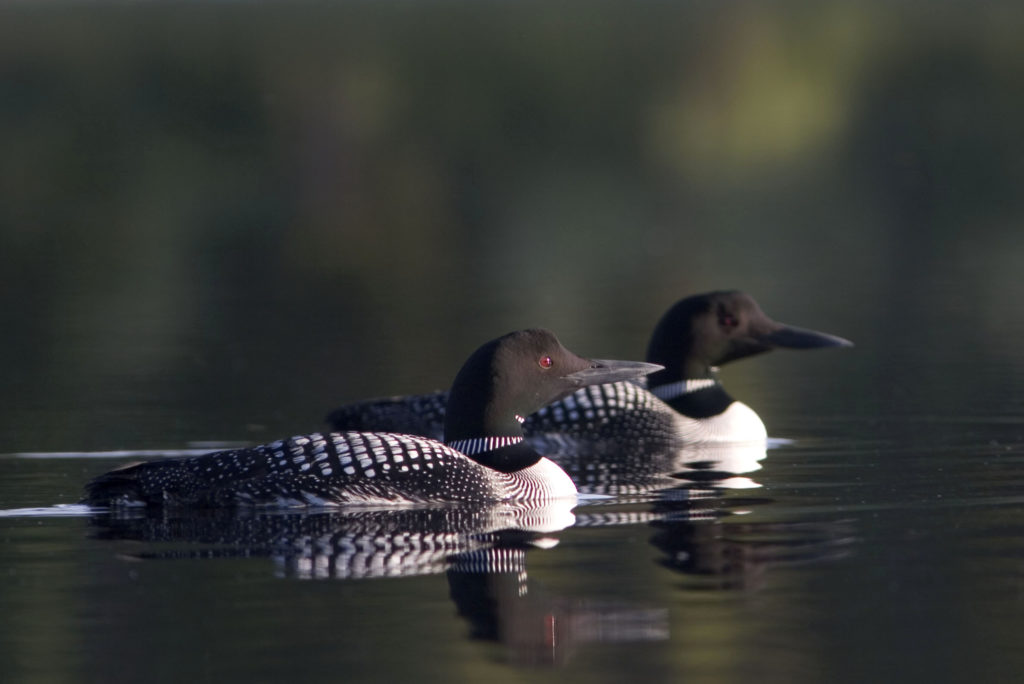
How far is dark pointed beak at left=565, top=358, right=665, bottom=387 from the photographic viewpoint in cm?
715

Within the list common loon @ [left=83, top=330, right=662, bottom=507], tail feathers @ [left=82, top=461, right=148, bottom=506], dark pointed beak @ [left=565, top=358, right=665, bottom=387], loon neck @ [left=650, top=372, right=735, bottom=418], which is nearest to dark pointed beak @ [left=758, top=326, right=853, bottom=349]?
loon neck @ [left=650, top=372, right=735, bottom=418]

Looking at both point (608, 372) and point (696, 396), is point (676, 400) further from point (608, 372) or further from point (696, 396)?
point (608, 372)

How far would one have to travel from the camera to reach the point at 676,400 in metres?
8.98

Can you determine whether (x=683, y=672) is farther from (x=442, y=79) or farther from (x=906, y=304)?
(x=442, y=79)

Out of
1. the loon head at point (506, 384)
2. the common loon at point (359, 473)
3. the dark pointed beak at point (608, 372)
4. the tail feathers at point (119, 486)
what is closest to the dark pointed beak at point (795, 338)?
the dark pointed beak at point (608, 372)

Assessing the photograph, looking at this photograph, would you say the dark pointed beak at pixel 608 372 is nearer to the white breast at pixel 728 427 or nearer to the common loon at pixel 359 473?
the common loon at pixel 359 473

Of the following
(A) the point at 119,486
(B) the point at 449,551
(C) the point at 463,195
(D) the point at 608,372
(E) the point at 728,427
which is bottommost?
(B) the point at 449,551

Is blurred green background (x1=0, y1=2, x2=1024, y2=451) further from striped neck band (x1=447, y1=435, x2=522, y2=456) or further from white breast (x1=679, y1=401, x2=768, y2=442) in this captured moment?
striped neck band (x1=447, y1=435, x2=522, y2=456)

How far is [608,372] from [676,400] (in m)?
1.83

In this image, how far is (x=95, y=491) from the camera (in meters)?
6.43

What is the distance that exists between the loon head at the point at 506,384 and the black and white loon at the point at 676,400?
1.54 meters

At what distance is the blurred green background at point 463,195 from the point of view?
1107cm

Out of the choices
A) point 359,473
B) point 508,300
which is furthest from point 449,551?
point 508,300

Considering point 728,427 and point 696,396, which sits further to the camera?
point 696,396
